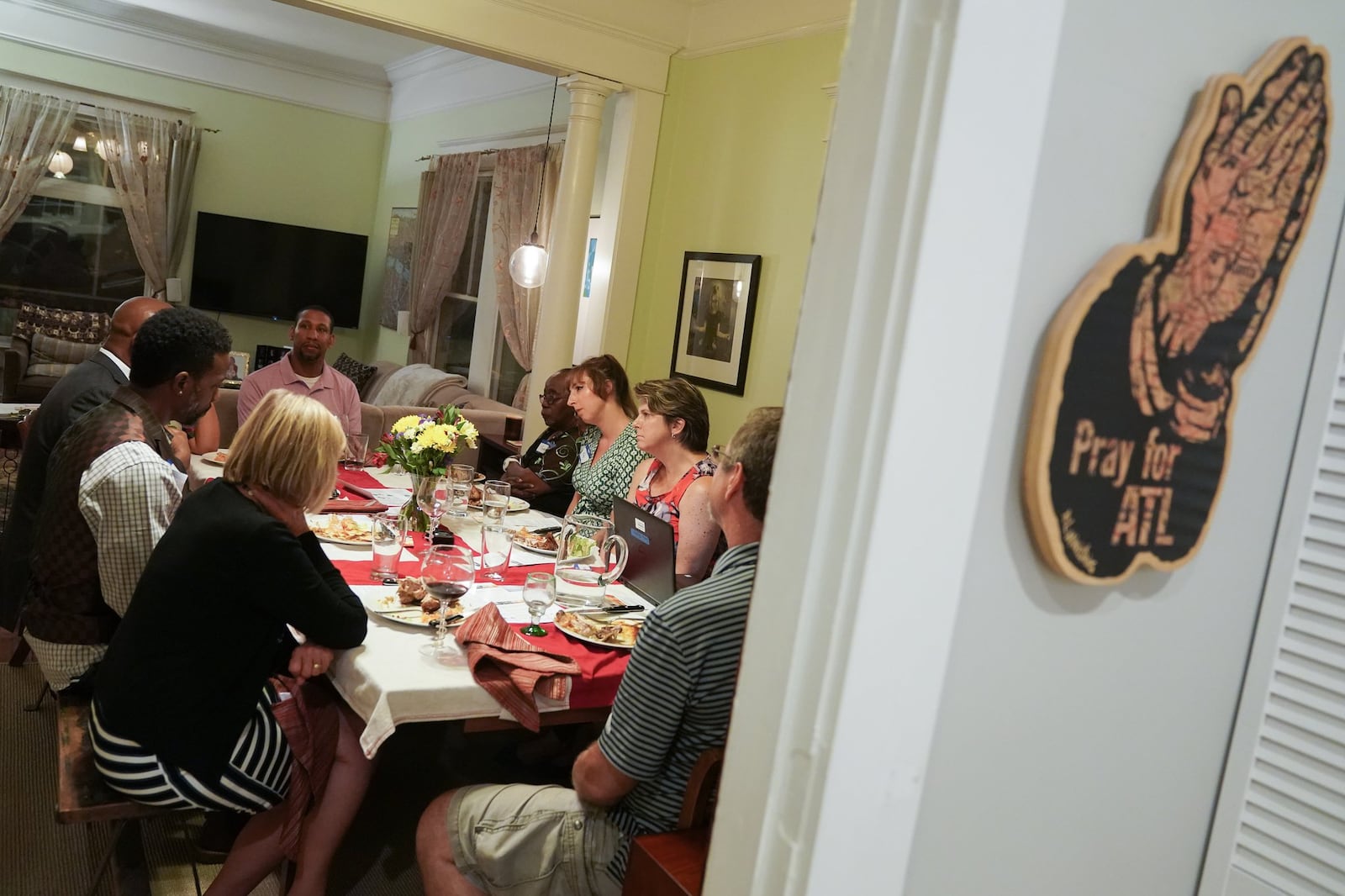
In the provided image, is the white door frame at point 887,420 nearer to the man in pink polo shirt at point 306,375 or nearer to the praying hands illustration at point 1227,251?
the praying hands illustration at point 1227,251

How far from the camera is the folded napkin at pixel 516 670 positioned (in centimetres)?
198

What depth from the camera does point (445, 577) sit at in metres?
2.35

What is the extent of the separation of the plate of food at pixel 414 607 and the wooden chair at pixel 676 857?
0.94 metres

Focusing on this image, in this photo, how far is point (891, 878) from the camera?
870 millimetres

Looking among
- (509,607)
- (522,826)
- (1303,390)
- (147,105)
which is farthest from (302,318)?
(147,105)

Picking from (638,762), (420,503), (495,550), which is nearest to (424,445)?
(420,503)

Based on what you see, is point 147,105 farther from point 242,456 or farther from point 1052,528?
point 1052,528

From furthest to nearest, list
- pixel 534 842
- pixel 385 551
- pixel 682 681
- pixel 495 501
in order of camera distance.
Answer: pixel 495 501
pixel 385 551
pixel 534 842
pixel 682 681

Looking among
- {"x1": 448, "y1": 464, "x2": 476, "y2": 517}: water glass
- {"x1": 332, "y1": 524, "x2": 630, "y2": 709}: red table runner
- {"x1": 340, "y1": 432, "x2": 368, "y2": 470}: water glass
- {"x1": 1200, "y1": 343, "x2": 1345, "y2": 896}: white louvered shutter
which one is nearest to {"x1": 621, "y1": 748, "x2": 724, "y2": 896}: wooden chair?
{"x1": 332, "y1": 524, "x2": 630, "y2": 709}: red table runner

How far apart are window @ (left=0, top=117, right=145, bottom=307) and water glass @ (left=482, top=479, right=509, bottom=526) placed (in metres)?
6.84

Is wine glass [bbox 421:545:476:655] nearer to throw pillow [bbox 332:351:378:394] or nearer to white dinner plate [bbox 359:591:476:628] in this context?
white dinner plate [bbox 359:591:476:628]

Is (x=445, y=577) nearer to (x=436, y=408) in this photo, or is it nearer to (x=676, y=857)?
(x=676, y=857)

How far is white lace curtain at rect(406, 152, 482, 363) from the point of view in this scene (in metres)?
7.47

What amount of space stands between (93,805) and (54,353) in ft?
23.5
